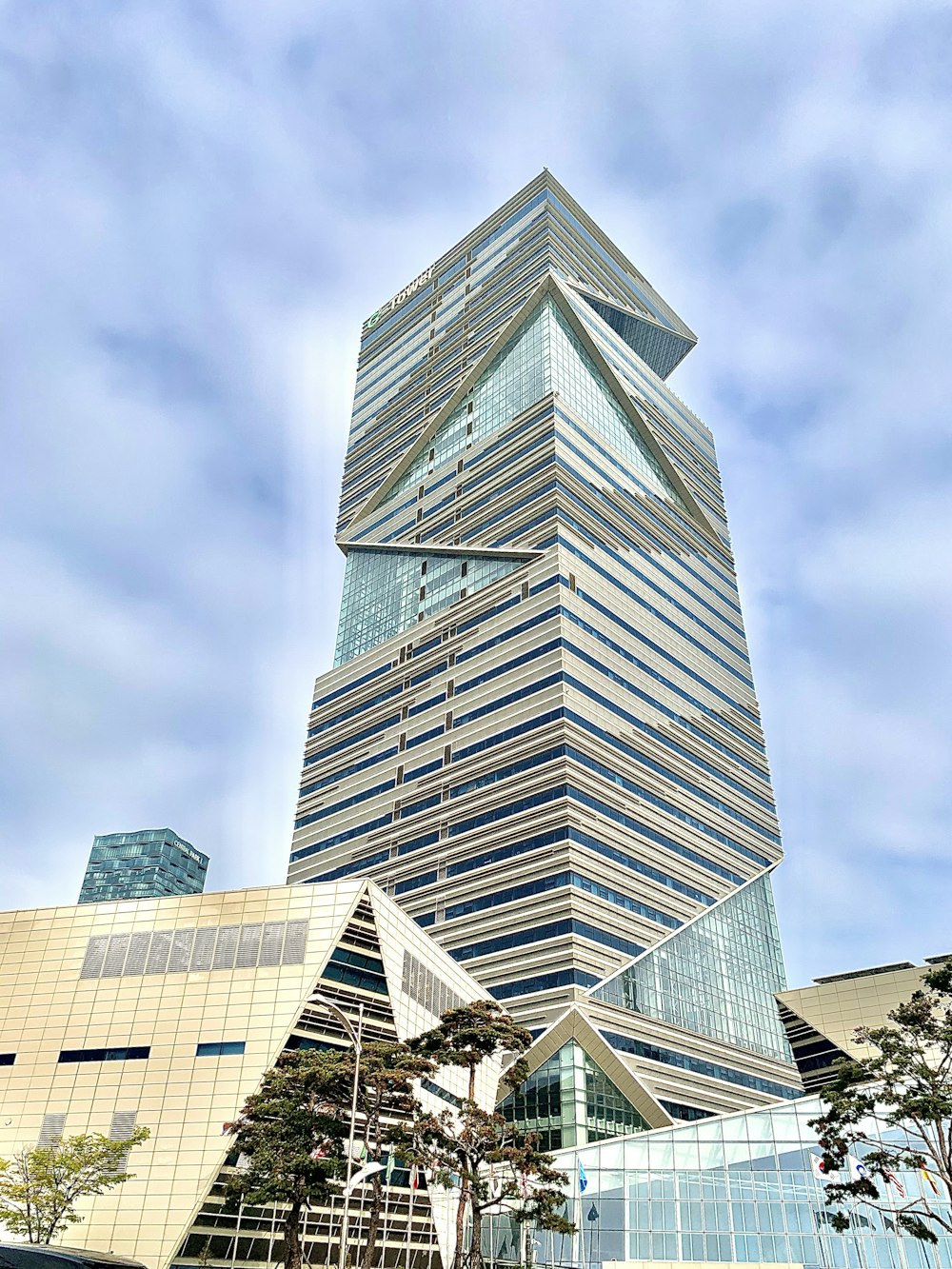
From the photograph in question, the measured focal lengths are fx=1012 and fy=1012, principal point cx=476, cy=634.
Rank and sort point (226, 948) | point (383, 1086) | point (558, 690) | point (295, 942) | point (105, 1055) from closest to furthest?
point (383, 1086)
point (105, 1055)
point (295, 942)
point (226, 948)
point (558, 690)

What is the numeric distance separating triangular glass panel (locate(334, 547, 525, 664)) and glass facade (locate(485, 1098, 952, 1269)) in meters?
77.7

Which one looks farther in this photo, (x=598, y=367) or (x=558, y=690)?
(x=598, y=367)

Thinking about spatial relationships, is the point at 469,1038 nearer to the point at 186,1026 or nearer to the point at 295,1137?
the point at 295,1137

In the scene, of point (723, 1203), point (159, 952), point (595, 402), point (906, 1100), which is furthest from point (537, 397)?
point (906, 1100)

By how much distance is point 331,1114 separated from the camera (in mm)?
49438

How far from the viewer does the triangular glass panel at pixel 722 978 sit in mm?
102188

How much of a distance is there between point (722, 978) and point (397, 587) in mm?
67586

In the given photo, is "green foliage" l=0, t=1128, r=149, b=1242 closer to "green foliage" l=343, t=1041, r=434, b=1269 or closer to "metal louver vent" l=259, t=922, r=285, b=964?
"metal louver vent" l=259, t=922, r=285, b=964

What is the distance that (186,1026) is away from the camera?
62312mm

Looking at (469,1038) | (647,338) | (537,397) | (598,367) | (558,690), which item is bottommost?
(469,1038)

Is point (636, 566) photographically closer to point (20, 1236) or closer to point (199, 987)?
point (199, 987)

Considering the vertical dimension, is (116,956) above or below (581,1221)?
above

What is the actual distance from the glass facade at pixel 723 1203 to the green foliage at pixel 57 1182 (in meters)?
25.6

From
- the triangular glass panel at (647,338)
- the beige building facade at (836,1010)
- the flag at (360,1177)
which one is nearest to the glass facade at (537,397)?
the triangular glass panel at (647,338)
